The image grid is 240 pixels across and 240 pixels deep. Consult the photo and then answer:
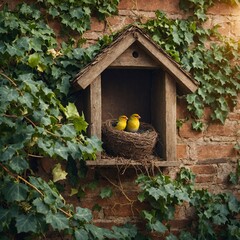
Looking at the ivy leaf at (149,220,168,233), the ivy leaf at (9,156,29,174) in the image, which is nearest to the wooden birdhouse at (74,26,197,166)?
the ivy leaf at (149,220,168,233)

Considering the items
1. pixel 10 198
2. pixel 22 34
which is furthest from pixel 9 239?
pixel 22 34

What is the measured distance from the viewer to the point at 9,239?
Result: 12.6 ft

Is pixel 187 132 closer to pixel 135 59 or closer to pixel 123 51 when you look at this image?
pixel 135 59

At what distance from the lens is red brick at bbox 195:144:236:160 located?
459 centimetres

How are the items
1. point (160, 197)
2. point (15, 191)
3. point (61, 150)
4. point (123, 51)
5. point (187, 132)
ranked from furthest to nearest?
point (187, 132) < point (160, 197) < point (123, 51) < point (61, 150) < point (15, 191)

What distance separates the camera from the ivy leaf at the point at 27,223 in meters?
3.41

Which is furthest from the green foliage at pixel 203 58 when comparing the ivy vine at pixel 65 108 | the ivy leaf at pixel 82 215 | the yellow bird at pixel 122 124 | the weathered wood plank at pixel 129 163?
the ivy leaf at pixel 82 215

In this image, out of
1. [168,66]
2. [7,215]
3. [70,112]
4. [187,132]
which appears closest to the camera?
[7,215]

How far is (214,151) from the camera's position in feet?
15.2

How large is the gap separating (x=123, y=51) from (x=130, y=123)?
588 millimetres

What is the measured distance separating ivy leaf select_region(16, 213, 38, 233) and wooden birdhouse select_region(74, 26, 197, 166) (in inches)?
34.3

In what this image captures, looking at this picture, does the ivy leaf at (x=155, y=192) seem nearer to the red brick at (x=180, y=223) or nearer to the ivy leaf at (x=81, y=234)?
the red brick at (x=180, y=223)

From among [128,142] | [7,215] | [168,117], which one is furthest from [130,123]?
[7,215]

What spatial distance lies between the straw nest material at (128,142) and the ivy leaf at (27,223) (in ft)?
3.07
